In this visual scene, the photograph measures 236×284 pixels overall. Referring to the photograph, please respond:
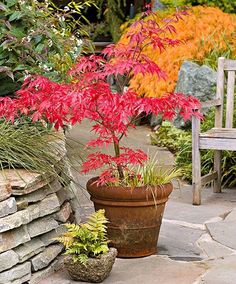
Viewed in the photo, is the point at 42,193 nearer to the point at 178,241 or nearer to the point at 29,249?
the point at 29,249

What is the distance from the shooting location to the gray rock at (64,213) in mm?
3990

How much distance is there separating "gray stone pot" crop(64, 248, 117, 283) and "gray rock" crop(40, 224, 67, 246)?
9.1 inches

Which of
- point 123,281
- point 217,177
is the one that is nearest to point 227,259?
point 123,281

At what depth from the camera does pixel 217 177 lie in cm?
579

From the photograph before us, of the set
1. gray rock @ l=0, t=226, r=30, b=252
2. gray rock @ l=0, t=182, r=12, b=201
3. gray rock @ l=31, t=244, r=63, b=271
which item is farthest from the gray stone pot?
gray rock @ l=0, t=182, r=12, b=201

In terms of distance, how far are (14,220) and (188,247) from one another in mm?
1238

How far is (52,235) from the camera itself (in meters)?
3.91

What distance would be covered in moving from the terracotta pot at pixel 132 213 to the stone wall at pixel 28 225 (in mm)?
271

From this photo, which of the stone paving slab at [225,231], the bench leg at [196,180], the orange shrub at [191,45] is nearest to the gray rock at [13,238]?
the stone paving slab at [225,231]

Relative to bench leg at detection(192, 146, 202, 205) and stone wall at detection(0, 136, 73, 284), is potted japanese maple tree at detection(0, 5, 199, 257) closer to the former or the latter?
stone wall at detection(0, 136, 73, 284)

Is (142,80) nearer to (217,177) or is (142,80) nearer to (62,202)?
(217,177)

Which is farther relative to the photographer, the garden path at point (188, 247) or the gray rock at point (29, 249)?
the garden path at point (188, 247)

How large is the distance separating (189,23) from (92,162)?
5.53 meters

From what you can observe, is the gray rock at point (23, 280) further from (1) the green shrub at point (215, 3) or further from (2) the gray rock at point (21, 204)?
(1) the green shrub at point (215, 3)
